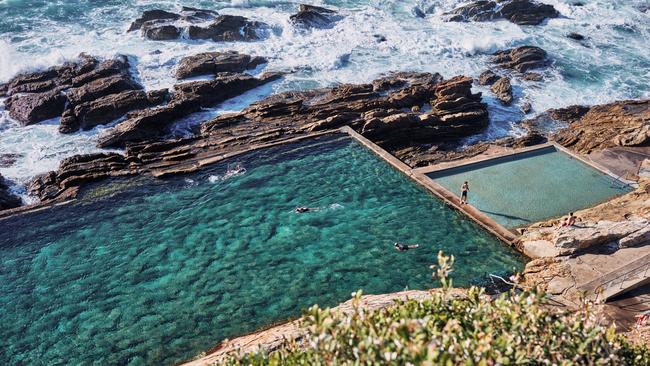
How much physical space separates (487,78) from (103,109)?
2439 cm

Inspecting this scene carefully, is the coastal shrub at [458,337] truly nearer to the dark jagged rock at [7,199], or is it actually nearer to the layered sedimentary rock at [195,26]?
Answer: the dark jagged rock at [7,199]

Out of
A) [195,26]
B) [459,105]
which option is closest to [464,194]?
[459,105]

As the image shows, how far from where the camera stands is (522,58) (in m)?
38.2

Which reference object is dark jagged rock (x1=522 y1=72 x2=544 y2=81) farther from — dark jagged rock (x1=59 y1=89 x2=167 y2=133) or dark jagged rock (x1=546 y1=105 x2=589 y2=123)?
dark jagged rock (x1=59 y1=89 x2=167 y2=133)

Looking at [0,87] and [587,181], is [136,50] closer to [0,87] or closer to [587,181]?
[0,87]

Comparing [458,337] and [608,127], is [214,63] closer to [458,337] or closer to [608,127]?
[608,127]

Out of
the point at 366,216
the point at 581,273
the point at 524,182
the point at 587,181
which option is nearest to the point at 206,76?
the point at 366,216

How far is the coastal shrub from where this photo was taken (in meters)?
7.61

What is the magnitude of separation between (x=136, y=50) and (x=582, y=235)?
31125 millimetres

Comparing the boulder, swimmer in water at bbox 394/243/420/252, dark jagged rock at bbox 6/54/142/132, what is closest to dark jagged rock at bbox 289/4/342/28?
dark jagged rock at bbox 6/54/142/132

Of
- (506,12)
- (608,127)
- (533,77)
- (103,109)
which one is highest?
(506,12)

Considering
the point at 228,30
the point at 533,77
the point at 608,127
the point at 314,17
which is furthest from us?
the point at 314,17

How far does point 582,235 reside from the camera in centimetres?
1817

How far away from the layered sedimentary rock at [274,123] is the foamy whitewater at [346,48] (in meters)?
1.39
